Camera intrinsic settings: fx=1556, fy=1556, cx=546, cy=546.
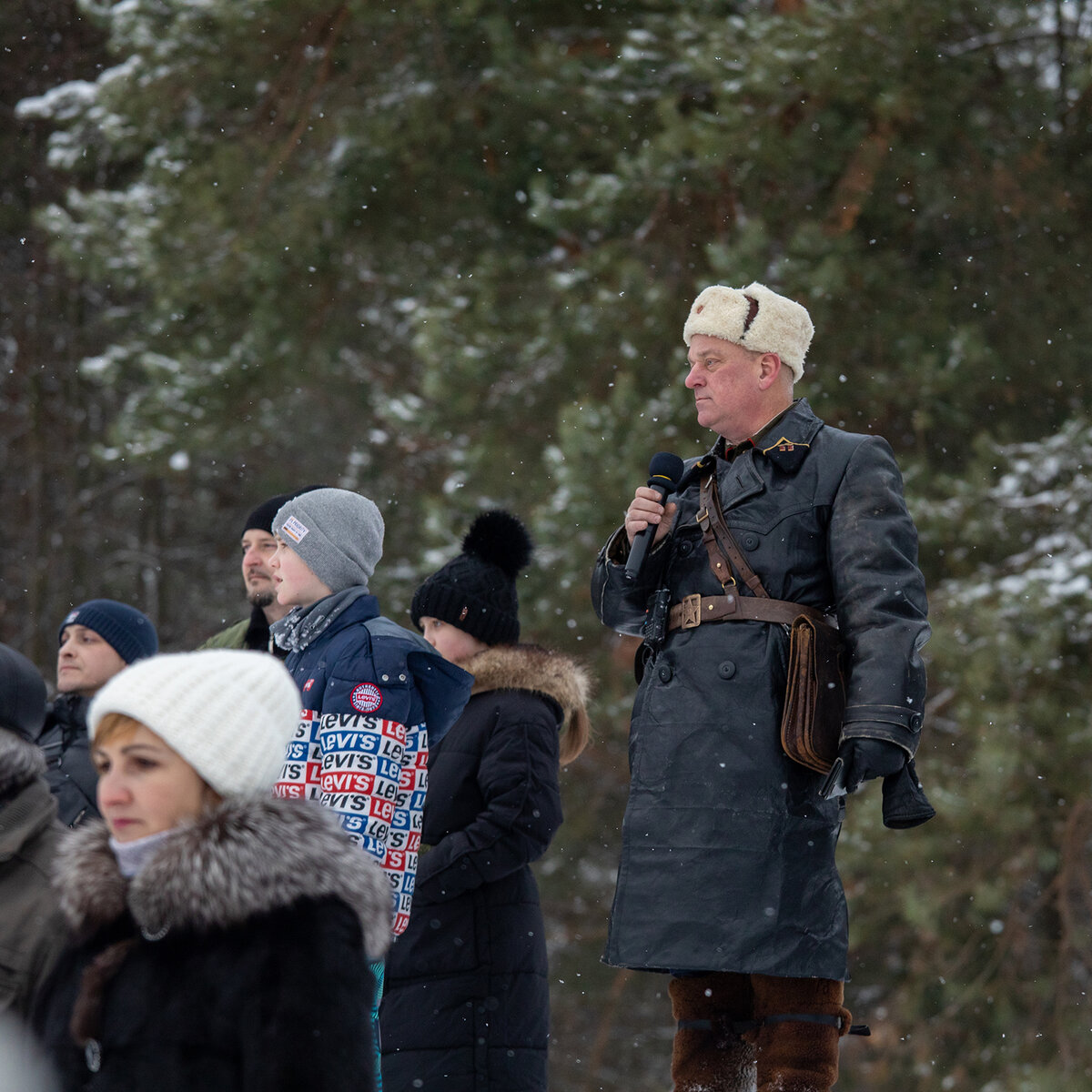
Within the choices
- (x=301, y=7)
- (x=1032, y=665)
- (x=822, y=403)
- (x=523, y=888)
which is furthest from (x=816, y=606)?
(x=301, y=7)

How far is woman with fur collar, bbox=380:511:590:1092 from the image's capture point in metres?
3.82

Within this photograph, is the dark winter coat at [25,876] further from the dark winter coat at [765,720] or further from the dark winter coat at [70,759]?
the dark winter coat at [70,759]

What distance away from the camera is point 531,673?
4184 millimetres

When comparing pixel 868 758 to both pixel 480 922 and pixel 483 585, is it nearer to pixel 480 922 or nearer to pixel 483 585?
pixel 480 922

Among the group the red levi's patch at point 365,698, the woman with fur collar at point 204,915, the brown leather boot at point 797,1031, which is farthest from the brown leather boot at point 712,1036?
the woman with fur collar at point 204,915

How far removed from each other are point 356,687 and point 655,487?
2.56ft

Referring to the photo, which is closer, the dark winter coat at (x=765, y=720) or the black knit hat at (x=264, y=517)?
the dark winter coat at (x=765, y=720)

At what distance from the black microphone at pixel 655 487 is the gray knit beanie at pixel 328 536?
0.58 meters

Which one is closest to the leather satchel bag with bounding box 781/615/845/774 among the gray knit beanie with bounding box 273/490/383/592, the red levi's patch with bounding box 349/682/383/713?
the red levi's patch with bounding box 349/682/383/713

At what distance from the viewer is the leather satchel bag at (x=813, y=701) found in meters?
3.07

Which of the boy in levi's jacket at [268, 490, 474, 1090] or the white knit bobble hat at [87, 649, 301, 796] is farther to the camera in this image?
the boy in levi's jacket at [268, 490, 474, 1090]

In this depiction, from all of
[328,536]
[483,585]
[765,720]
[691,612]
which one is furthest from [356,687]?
[483,585]

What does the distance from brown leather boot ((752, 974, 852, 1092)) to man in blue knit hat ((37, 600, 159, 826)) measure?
2.05 metres

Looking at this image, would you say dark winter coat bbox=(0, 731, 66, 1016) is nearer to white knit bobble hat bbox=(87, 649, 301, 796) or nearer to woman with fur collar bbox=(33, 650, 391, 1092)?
woman with fur collar bbox=(33, 650, 391, 1092)
